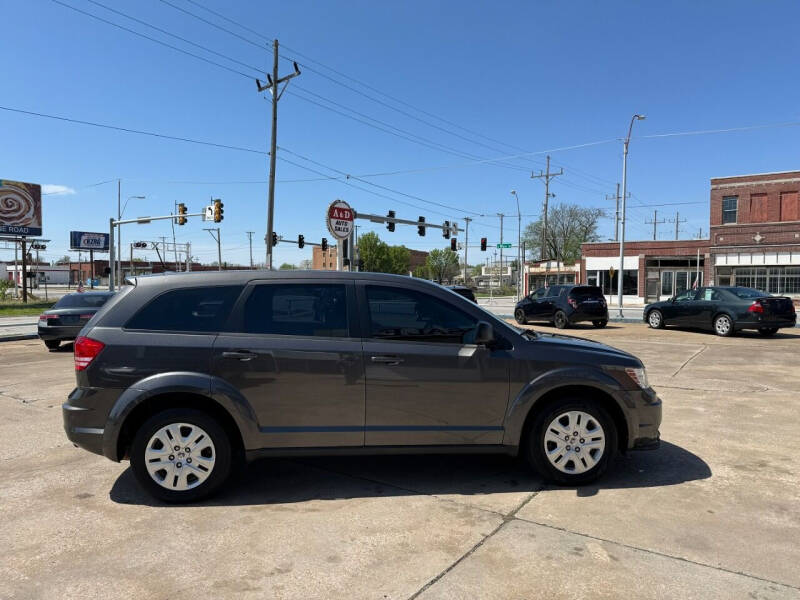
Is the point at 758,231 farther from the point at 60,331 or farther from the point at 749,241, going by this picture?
the point at 60,331

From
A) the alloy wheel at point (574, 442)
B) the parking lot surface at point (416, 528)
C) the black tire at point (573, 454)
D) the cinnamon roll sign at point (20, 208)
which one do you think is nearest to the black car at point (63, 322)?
the parking lot surface at point (416, 528)

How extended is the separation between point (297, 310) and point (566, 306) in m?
16.1

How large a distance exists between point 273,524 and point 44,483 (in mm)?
2190

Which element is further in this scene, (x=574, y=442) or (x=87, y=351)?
(x=574, y=442)

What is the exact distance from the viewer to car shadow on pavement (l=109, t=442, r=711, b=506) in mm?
4203

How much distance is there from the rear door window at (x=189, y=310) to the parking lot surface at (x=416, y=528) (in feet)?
4.31

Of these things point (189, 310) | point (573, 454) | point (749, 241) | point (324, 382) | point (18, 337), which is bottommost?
point (18, 337)

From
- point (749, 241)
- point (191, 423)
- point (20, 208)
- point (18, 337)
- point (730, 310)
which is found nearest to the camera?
point (191, 423)

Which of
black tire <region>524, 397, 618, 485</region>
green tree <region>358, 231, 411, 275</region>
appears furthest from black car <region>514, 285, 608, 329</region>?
green tree <region>358, 231, 411, 275</region>

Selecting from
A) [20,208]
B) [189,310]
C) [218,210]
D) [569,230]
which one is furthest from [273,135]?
[569,230]

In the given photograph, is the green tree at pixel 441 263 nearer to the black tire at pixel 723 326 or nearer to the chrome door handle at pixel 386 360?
the black tire at pixel 723 326

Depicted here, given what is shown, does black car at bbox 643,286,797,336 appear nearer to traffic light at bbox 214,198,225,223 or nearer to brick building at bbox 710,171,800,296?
traffic light at bbox 214,198,225,223

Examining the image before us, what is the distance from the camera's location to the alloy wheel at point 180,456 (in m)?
3.99

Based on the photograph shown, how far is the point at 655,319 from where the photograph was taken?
18.5m
